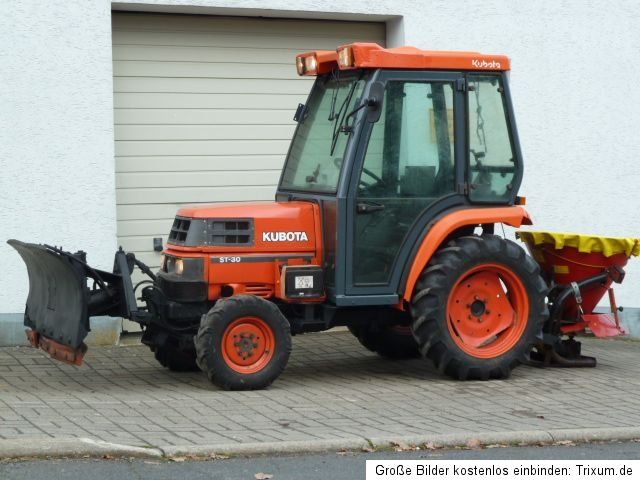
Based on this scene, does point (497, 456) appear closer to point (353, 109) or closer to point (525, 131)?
point (353, 109)

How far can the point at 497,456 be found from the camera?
7.54 metres

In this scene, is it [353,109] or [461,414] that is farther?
[353,109]

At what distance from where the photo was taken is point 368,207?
961cm

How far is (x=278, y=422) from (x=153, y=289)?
6.01ft

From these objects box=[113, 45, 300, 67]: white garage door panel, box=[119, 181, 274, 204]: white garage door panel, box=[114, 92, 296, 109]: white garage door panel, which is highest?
box=[113, 45, 300, 67]: white garage door panel

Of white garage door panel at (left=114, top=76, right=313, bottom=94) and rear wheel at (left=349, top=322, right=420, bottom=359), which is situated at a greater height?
white garage door panel at (left=114, top=76, right=313, bottom=94)

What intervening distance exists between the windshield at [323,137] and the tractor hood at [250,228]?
0.33m

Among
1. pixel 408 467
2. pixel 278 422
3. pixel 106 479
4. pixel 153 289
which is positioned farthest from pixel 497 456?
pixel 153 289

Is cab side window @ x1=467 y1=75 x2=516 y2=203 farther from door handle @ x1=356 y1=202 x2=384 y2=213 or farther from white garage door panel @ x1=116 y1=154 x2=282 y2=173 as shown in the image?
white garage door panel @ x1=116 y1=154 x2=282 y2=173

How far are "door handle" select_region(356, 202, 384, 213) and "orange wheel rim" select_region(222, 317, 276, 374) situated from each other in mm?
1111

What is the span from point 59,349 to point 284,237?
1861 mm

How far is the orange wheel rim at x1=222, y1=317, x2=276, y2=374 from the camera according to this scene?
931 centimetres

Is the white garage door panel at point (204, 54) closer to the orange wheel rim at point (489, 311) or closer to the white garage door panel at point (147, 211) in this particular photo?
the white garage door panel at point (147, 211)

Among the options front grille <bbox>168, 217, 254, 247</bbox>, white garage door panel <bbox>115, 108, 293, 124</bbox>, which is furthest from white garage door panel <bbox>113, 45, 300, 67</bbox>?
front grille <bbox>168, 217, 254, 247</bbox>
